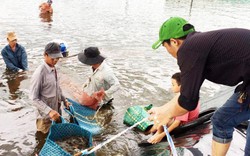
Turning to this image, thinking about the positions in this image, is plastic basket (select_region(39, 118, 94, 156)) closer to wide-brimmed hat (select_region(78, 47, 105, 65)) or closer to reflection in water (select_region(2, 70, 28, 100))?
wide-brimmed hat (select_region(78, 47, 105, 65))

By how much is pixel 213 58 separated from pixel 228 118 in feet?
3.04

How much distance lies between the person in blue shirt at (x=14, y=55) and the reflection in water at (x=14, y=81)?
0.18 m

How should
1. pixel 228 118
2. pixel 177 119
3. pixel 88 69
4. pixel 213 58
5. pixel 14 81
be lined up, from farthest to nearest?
pixel 88 69 → pixel 14 81 → pixel 177 119 → pixel 228 118 → pixel 213 58

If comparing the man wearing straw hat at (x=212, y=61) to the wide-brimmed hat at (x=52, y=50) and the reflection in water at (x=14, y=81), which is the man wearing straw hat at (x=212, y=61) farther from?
the reflection in water at (x=14, y=81)

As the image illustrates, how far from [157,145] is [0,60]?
27.0ft

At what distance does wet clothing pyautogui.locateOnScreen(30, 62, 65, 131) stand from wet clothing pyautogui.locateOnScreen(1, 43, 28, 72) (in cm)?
464

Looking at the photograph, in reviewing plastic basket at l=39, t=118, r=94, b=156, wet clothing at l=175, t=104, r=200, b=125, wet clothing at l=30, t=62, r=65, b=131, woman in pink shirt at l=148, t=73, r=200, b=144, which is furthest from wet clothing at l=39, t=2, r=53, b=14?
wet clothing at l=175, t=104, r=200, b=125

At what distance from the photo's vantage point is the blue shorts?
2934 mm

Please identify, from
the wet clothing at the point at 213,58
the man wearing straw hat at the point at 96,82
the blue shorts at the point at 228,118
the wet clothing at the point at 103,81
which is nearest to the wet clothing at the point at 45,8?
the man wearing straw hat at the point at 96,82

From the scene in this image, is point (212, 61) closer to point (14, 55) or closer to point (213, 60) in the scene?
point (213, 60)

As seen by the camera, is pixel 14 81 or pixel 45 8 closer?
pixel 14 81

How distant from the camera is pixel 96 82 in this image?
5949 millimetres

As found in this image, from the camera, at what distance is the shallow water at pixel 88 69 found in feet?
18.6

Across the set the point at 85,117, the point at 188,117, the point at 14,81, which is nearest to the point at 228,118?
the point at 188,117
